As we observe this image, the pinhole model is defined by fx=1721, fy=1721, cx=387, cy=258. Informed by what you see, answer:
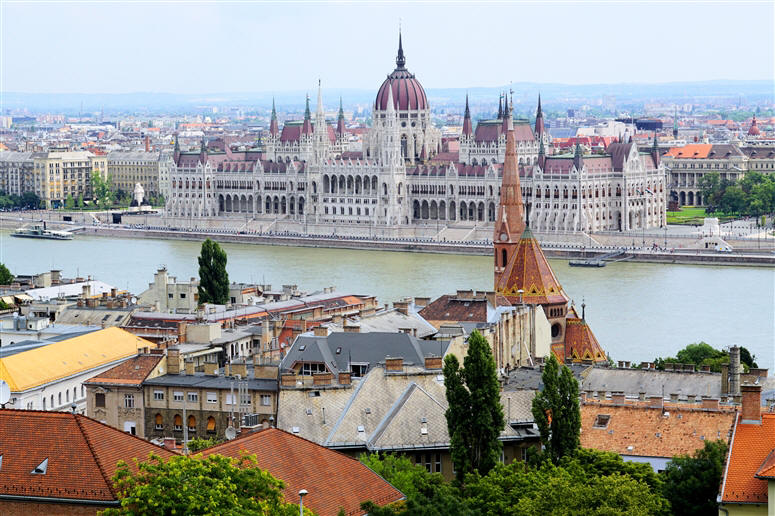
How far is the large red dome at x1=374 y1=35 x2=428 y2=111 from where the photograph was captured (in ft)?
294

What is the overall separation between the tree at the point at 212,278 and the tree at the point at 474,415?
1860cm

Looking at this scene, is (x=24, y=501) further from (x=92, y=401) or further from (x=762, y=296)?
(x=762, y=296)

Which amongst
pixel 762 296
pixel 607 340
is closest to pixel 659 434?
pixel 607 340

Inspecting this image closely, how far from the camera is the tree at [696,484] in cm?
1631

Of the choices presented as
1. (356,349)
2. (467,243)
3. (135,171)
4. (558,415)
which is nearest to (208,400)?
(356,349)

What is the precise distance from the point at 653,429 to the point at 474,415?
2.26 metres

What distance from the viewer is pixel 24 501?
1371 centimetres

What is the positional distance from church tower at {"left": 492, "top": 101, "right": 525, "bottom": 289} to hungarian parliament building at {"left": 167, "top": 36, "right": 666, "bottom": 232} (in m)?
39.1

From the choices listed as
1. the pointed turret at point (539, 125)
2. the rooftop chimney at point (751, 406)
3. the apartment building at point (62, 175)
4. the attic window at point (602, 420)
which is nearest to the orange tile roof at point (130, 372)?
the attic window at point (602, 420)

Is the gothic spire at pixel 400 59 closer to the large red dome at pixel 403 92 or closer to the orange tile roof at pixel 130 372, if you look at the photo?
the large red dome at pixel 403 92

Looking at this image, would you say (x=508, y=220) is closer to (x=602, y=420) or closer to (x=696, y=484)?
(x=602, y=420)

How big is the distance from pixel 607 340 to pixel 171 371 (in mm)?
18069

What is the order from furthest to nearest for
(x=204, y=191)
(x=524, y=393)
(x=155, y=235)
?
(x=204, y=191), (x=155, y=235), (x=524, y=393)

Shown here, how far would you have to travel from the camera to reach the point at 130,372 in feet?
71.6
